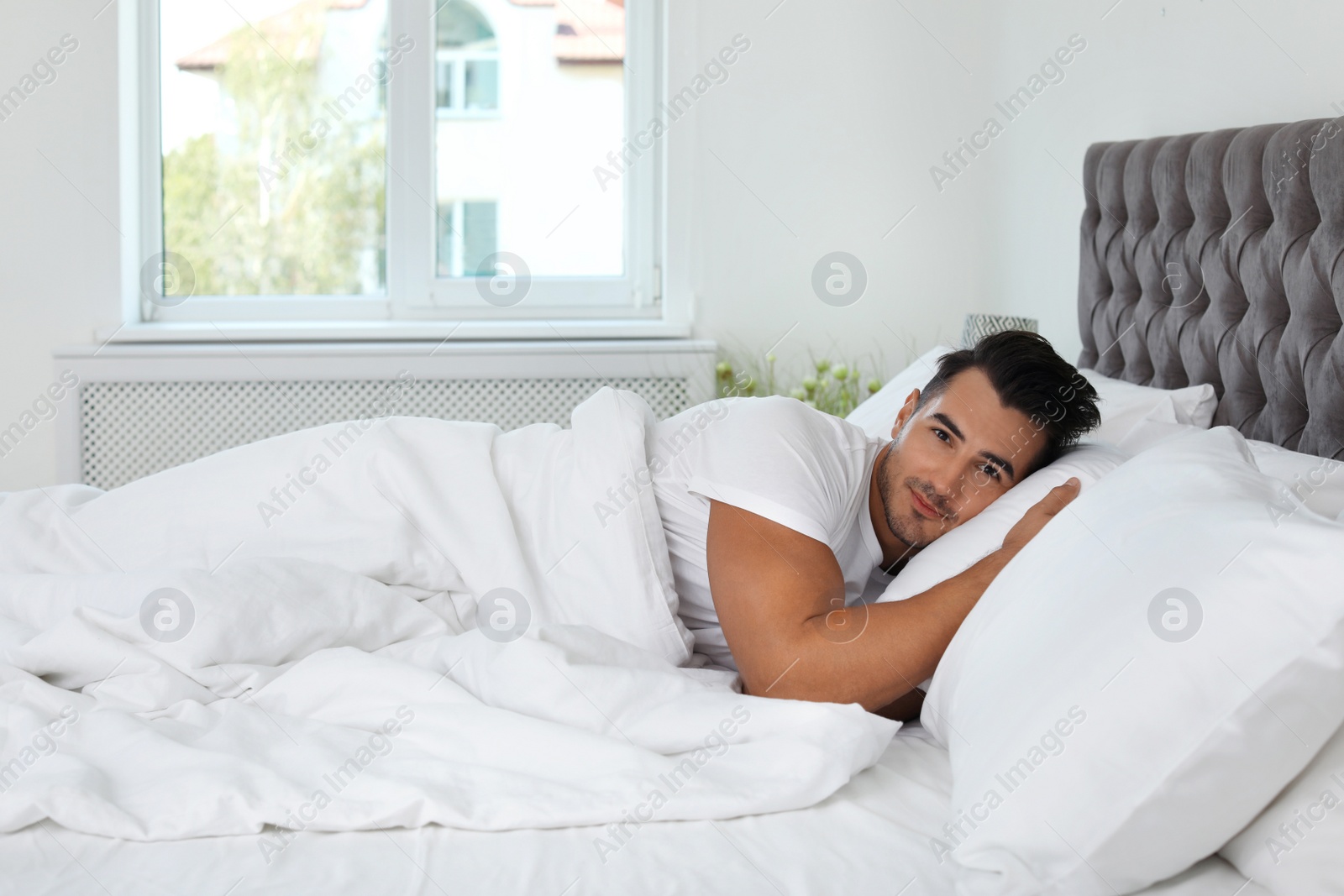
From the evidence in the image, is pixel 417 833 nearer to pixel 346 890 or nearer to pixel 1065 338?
pixel 346 890

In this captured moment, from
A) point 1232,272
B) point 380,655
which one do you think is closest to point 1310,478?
point 1232,272

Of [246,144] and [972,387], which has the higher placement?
[246,144]

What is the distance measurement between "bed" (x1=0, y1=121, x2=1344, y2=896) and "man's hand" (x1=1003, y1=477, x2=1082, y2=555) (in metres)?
0.24

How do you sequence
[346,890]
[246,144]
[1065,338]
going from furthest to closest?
[246,144], [1065,338], [346,890]

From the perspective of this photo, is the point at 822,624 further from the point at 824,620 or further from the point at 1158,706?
the point at 1158,706

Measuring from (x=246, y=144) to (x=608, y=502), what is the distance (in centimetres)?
232

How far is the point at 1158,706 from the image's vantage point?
824 millimetres

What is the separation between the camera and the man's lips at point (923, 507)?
1.39 meters

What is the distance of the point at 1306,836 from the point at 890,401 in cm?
121

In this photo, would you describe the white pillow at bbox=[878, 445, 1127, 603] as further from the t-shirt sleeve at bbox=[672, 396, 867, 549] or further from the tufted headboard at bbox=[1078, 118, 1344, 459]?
the tufted headboard at bbox=[1078, 118, 1344, 459]

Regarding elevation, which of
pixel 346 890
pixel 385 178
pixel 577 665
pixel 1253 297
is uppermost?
pixel 385 178

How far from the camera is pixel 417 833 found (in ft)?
3.03

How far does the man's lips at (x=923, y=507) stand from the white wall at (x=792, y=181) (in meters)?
1.51

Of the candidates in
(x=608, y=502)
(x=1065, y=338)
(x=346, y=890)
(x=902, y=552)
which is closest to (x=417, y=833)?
(x=346, y=890)
